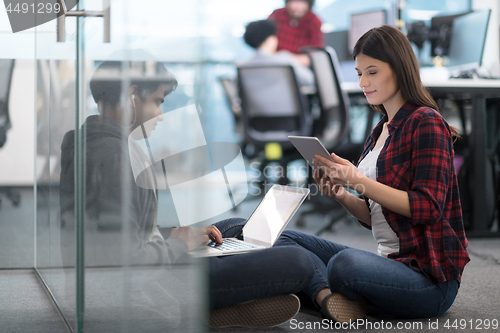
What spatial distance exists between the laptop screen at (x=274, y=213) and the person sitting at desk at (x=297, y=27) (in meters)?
3.15

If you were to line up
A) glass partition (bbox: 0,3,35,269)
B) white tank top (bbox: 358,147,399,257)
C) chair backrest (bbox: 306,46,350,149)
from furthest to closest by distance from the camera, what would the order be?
chair backrest (bbox: 306,46,350,149)
glass partition (bbox: 0,3,35,269)
white tank top (bbox: 358,147,399,257)

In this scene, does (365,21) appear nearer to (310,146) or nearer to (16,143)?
(16,143)

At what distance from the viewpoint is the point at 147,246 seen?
883mm

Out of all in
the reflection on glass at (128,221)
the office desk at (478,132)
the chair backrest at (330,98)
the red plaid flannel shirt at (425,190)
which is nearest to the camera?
the reflection on glass at (128,221)

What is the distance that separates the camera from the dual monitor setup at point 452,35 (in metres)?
2.82

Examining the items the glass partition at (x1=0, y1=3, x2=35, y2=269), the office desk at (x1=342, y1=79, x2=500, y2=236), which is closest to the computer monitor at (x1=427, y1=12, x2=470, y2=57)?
the office desk at (x1=342, y1=79, x2=500, y2=236)

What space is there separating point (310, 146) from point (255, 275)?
32 cm

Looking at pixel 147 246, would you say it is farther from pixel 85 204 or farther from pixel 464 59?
pixel 464 59

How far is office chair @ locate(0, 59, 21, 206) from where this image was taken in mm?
1884

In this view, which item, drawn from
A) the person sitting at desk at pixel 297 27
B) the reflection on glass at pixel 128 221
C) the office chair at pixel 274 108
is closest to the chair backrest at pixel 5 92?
the reflection on glass at pixel 128 221

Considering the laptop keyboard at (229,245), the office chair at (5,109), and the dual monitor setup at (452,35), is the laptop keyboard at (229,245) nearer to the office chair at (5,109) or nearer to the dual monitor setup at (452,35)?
the office chair at (5,109)

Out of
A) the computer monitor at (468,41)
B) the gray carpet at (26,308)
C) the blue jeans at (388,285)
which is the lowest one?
the gray carpet at (26,308)

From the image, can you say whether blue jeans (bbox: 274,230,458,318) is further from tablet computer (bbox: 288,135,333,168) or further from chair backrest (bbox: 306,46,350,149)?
chair backrest (bbox: 306,46,350,149)

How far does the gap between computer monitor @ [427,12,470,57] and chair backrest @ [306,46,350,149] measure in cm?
92
